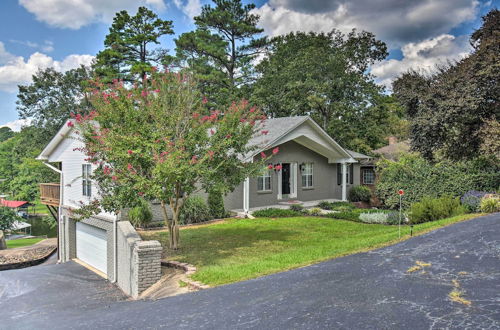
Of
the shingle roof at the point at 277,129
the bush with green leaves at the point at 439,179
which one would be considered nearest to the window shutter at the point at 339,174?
the bush with green leaves at the point at 439,179

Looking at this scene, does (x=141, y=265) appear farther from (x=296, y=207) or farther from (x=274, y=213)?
(x=296, y=207)

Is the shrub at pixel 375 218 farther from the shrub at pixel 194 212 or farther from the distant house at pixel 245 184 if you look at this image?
the shrub at pixel 194 212

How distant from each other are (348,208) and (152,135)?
12.6m

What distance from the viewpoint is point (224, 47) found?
34281 millimetres

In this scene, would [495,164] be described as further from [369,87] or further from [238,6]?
[238,6]

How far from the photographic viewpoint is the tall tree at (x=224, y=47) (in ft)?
107

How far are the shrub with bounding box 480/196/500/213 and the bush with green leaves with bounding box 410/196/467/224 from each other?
0.88 meters

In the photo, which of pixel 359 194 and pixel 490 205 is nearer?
pixel 490 205

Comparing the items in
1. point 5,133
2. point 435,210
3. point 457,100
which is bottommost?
point 435,210

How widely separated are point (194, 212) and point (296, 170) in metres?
6.78

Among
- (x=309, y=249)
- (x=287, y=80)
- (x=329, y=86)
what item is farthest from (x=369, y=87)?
(x=309, y=249)

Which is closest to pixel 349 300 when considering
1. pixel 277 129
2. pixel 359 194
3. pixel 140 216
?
pixel 140 216

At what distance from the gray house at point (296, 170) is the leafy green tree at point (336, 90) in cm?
474

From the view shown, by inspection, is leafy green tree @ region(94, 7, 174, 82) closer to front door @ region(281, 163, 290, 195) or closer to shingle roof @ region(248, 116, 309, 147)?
shingle roof @ region(248, 116, 309, 147)
